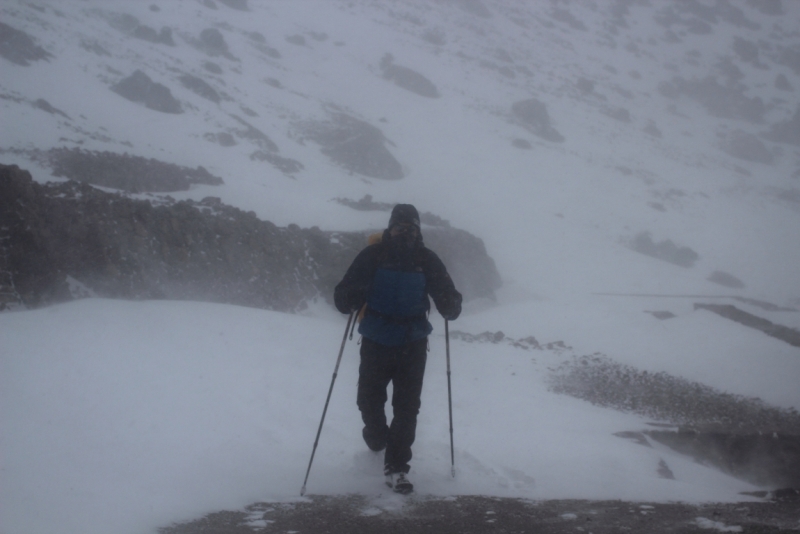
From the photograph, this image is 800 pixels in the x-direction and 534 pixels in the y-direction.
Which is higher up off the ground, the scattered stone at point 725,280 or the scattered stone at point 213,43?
the scattered stone at point 213,43

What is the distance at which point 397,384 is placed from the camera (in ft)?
14.3

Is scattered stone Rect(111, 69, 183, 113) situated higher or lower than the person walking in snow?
higher

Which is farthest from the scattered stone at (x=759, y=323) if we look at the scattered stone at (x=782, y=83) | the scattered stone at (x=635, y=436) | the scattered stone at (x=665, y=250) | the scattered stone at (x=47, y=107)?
the scattered stone at (x=782, y=83)

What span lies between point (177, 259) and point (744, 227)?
38215 millimetres

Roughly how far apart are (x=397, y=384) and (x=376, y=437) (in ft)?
1.95

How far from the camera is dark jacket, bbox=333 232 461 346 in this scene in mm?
4160

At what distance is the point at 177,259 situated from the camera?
1051 cm

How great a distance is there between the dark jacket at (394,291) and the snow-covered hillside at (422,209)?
4.31ft

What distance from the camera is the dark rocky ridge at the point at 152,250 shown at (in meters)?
8.20

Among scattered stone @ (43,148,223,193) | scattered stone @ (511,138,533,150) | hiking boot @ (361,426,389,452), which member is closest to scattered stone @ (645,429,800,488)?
hiking boot @ (361,426,389,452)

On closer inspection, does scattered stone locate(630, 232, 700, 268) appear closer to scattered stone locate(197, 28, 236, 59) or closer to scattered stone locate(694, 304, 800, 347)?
scattered stone locate(694, 304, 800, 347)

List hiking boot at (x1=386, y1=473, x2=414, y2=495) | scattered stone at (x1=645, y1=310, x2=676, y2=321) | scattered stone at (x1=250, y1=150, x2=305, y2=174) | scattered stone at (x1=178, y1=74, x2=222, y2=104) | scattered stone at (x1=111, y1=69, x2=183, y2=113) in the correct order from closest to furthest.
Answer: hiking boot at (x1=386, y1=473, x2=414, y2=495), scattered stone at (x1=645, y1=310, x2=676, y2=321), scattered stone at (x1=111, y1=69, x2=183, y2=113), scattered stone at (x1=250, y1=150, x2=305, y2=174), scattered stone at (x1=178, y1=74, x2=222, y2=104)

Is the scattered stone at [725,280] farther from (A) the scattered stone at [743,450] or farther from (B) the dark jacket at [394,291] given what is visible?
(B) the dark jacket at [394,291]

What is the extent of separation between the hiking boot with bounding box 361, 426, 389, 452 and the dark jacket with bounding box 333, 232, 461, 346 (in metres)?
0.92
